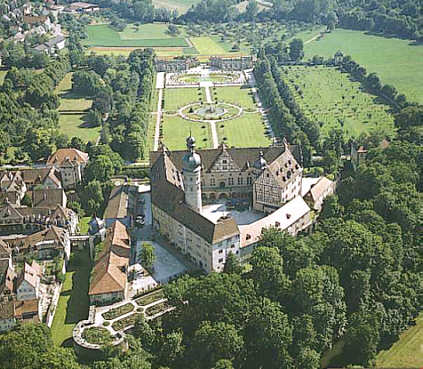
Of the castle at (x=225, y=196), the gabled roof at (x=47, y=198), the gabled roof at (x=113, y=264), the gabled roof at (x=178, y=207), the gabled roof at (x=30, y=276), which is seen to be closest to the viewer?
the gabled roof at (x=113, y=264)

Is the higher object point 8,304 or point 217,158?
point 217,158

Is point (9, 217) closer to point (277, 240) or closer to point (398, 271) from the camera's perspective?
point (277, 240)

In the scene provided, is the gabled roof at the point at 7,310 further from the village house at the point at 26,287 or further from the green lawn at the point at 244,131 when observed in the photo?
the green lawn at the point at 244,131

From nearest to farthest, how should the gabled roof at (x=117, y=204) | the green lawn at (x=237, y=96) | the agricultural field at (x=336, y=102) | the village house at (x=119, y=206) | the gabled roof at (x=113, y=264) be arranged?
1. the gabled roof at (x=113, y=264)
2. the village house at (x=119, y=206)
3. the gabled roof at (x=117, y=204)
4. the agricultural field at (x=336, y=102)
5. the green lawn at (x=237, y=96)

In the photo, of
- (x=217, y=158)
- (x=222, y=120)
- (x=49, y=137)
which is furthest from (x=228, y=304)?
(x=222, y=120)

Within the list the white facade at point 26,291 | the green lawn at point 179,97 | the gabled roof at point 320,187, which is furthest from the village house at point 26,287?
the green lawn at point 179,97

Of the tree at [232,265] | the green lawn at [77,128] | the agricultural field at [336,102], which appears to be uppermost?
the agricultural field at [336,102]

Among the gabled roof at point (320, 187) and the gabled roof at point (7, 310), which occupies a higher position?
the gabled roof at point (320, 187)
